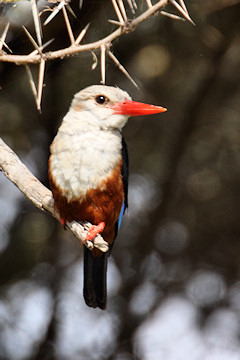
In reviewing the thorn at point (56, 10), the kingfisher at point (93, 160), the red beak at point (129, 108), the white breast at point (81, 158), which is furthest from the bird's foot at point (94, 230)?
the thorn at point (56, 10)

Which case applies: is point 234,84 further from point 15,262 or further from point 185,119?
point 15,262

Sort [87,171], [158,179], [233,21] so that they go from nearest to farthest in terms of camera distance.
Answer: [87,171], [233,21], [158,179]

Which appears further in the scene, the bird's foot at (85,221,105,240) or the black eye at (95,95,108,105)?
the black eye at (95,95,108,105)

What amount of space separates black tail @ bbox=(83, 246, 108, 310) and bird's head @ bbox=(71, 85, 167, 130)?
0.88 meters

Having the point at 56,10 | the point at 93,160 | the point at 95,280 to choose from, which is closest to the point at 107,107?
the point at 93,160

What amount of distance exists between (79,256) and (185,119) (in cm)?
136

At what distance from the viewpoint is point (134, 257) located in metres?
4.03

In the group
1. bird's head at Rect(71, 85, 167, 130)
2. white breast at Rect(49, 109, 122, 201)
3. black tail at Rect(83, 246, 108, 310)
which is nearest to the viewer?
white breast at Rect(49, 109, 122, 201)

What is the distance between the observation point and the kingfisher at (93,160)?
2668 mm

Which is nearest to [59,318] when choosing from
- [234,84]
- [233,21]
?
[234,84]

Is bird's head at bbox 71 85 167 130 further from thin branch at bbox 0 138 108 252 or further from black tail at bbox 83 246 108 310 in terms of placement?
black tail at bbox 83 246 108 310

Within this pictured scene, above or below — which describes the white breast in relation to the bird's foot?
above

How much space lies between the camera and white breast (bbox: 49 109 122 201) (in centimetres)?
266

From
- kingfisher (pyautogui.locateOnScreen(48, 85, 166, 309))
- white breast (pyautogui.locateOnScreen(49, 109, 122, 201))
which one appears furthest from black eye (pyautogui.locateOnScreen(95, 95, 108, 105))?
white breast (pyautogui.locateOnScreen(49, 109, 122, 201))
